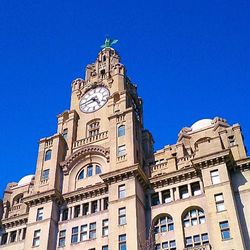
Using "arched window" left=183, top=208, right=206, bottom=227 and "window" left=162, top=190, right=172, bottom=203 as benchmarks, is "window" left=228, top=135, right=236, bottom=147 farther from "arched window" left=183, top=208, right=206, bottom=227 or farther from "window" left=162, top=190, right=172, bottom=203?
"arched window" left=183, top=208, right=206, bottom=227

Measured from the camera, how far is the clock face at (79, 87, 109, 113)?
60.4 m

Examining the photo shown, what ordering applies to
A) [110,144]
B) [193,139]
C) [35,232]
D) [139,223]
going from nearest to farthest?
[139,223]
[35,232]
[110,144]
[193,139]

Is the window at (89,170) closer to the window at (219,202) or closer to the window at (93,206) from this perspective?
the window at (93,206)

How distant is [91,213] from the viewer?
4728 cm

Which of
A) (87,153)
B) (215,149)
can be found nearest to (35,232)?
(87,153)

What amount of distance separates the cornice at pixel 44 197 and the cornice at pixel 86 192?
0.85 metres

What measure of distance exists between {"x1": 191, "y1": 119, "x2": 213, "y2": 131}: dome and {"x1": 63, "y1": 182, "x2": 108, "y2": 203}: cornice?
16.4 meters

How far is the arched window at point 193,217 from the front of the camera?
4284 centimetres

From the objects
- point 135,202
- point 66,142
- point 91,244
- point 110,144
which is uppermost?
point 66,142

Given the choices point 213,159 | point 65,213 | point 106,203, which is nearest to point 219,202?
point 213,159

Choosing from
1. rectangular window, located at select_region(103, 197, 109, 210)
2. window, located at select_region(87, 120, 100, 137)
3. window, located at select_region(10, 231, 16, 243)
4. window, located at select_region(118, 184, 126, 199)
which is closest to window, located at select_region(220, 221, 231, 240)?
window, located at select_region(118, 184, 126, 199)

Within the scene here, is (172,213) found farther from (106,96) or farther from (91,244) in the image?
(106,96)

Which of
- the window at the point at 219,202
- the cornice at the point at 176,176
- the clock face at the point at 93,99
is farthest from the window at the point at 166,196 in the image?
the clock face at the point at 93,99

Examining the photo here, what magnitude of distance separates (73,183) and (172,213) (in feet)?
46.0
